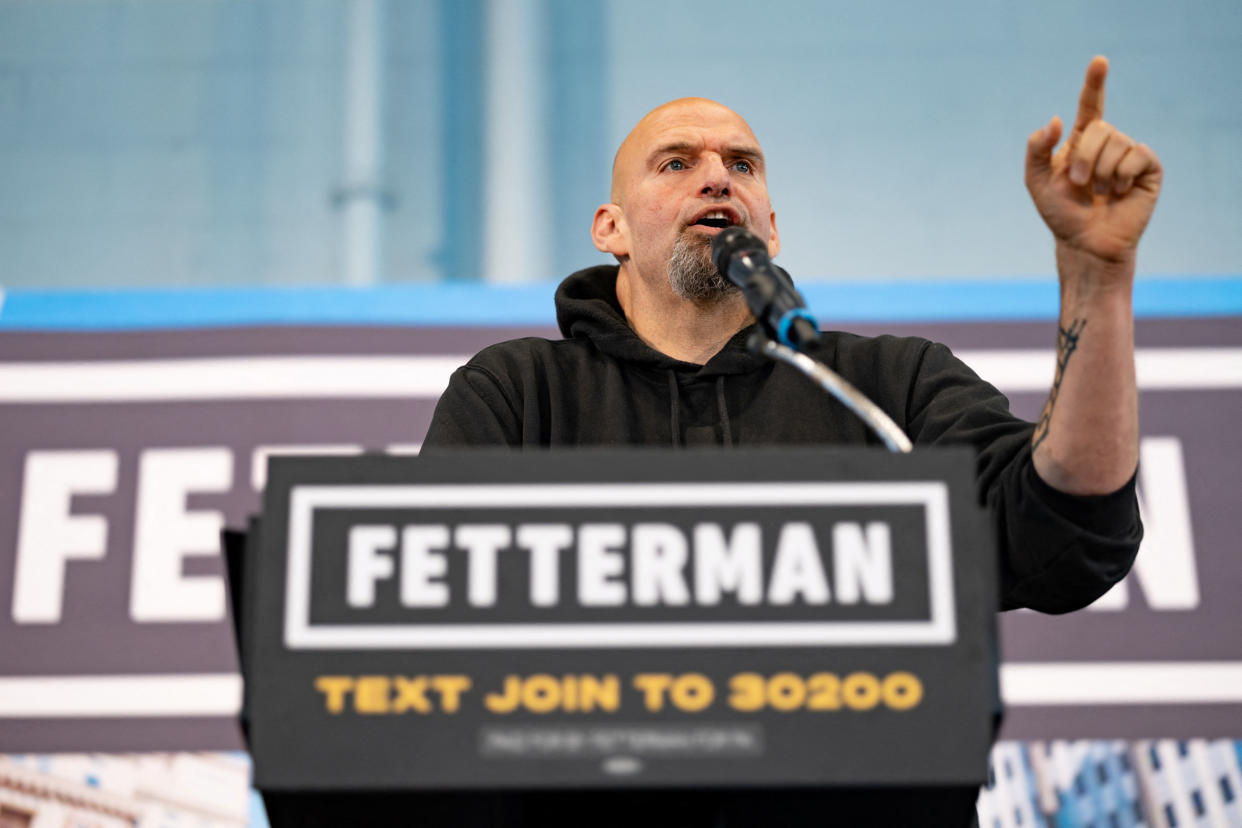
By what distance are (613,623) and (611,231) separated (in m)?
1.28

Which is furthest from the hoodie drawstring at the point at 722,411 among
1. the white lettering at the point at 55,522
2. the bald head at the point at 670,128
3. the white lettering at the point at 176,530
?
the white lettering at the point at 55,522

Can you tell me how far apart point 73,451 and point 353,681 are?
175 centimetres

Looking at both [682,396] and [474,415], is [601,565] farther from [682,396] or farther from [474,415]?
[682,396]

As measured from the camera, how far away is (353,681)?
2.38 ft

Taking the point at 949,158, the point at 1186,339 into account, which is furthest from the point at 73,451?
the point at 949,158

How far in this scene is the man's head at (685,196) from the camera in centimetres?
175

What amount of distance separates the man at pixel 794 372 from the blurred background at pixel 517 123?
1532 millimetres

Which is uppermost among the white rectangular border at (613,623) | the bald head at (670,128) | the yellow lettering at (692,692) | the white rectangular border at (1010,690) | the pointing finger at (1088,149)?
the bald head at (670,128)

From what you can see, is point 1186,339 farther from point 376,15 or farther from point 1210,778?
point 376,15

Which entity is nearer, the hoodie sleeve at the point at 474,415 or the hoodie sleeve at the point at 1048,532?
the hoodie sleeve at the point at 1048,532

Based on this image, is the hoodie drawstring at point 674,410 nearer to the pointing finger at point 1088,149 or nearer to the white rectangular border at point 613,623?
the pointing finger at point 1088,149

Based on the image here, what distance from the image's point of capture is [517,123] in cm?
339

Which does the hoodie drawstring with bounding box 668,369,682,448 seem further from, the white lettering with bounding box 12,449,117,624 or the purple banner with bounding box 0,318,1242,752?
the white lettering with bounding box 12,449,117,624

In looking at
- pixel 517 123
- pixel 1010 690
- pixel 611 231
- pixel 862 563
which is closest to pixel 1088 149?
pixel 862 563
